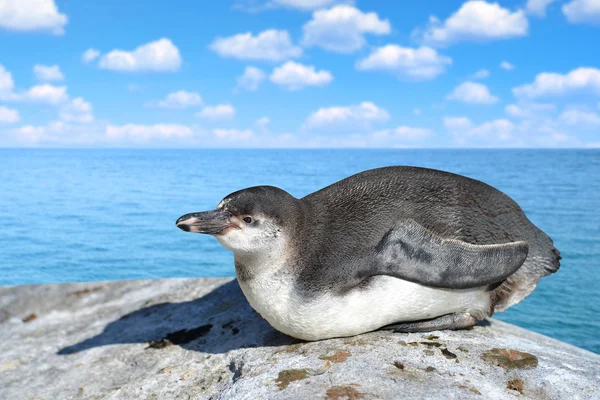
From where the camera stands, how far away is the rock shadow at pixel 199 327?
4516mm

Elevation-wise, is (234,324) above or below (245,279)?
below

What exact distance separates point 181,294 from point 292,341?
2.20m

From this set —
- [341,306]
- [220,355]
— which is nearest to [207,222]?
[341,306]

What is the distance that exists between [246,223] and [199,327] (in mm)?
1743

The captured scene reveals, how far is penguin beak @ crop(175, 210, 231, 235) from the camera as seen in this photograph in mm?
3600

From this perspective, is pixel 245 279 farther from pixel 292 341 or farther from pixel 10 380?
pixel 10 380

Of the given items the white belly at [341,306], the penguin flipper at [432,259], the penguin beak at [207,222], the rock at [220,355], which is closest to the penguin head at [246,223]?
the penguin beak at [207,222]

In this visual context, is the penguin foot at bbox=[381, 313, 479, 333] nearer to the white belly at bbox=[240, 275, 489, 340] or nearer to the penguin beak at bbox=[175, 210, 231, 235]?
the white belly at bbox=[240, 275, 489, 340]

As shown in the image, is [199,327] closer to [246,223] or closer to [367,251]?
[246,223]

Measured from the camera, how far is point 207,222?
3.60 m

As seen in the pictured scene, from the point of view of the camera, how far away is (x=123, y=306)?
6.07 m

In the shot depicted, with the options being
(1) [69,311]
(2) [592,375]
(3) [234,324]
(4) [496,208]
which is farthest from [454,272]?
(1) [69,311]

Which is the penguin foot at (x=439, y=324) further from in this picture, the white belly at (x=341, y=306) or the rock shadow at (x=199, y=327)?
the rock shadow at (x=199, y=327)

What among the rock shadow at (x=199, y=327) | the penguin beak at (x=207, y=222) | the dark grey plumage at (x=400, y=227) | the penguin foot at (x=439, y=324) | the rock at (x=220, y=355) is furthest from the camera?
the rock shadow at (x=199, y=327)
